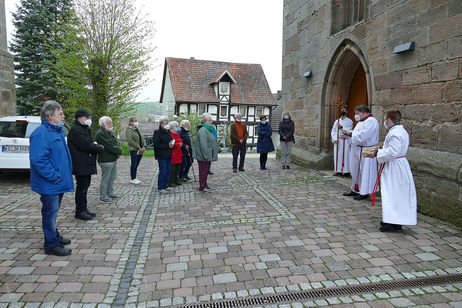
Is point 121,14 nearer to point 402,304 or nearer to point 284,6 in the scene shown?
point 284,6

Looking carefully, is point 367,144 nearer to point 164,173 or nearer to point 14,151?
point 164,173

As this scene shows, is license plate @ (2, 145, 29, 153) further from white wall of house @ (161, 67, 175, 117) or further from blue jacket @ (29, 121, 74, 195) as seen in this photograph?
white wall of house @ (161, 67, 175, 117)

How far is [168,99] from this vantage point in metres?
37.9

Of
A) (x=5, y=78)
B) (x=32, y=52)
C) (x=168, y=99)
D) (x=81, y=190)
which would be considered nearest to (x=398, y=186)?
(x=81, y=190)

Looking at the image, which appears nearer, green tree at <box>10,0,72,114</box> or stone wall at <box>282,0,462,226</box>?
stone wall at <box>282,0,462,226</box>

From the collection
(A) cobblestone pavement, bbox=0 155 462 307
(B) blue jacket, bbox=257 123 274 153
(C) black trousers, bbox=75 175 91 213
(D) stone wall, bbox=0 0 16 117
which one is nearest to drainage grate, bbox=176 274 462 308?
(A) cobblestone pavement, bbox=0 155 462 307

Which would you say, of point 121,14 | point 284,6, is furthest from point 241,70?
point 284,6

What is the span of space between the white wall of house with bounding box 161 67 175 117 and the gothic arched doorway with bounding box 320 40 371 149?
27.0 meters

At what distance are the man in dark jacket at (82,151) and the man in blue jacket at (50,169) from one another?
103cm

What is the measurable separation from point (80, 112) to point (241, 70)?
112ft

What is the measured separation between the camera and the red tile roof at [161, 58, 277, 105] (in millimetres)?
33844

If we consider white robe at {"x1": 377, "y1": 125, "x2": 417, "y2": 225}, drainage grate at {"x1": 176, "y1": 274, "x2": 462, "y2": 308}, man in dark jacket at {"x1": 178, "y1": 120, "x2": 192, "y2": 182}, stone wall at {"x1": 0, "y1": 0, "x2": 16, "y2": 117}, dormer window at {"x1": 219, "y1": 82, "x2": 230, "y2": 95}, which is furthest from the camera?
dormer window at {"x1": 219, "y1": 82, "x2": 230, "y2": 95}

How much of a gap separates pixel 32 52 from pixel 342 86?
2028 cm

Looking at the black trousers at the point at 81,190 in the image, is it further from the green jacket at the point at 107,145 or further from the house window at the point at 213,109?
the house window at the point at 213,109
